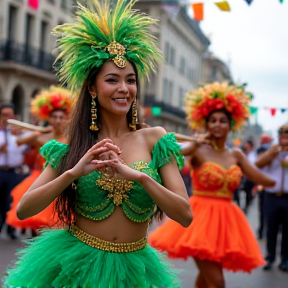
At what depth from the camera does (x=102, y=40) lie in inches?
144

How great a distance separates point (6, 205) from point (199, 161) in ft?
15.0

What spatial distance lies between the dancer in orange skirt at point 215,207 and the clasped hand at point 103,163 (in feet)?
9.62

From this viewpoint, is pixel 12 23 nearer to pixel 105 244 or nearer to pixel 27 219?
pixel 27 219

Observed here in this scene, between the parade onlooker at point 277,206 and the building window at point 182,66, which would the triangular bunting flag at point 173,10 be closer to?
the parade onlooker at point 277,206

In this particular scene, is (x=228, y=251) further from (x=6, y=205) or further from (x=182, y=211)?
(x=6, y=205)

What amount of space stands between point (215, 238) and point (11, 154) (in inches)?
201

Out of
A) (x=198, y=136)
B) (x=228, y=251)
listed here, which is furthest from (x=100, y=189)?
(x=198, y=136)

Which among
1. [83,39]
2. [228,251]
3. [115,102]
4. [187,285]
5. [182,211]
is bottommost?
[187,285]

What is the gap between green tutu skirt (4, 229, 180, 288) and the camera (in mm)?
3400

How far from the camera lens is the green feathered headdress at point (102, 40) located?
3.62 m

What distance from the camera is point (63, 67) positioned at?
379 cm

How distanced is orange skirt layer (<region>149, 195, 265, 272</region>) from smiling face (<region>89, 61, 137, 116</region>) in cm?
293

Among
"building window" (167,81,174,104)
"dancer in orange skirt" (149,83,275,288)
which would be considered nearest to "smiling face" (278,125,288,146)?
"dancer in orange skirt" (149,83,275,288)

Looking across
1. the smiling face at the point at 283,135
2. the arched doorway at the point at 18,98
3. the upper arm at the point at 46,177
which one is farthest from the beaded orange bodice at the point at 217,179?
the arched doorway at the point at 18,98
